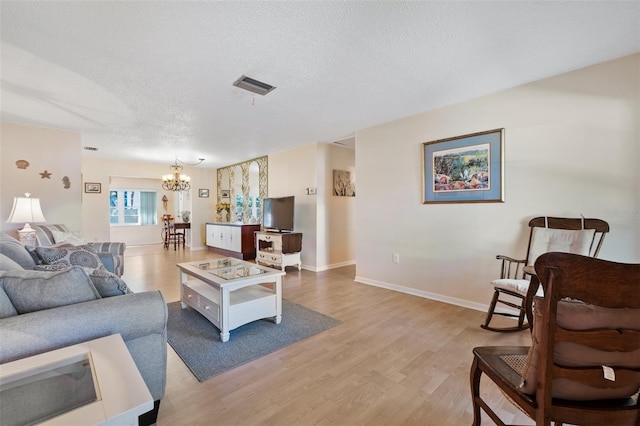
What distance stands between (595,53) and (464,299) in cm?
255

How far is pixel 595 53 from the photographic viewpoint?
6.98ft

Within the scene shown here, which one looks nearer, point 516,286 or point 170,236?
point 516,286

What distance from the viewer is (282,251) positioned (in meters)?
4.75

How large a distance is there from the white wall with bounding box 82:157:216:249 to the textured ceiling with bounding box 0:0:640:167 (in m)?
3.23

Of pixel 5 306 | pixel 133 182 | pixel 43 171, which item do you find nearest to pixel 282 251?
pixel 5 306

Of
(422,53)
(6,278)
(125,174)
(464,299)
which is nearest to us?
(6,278)

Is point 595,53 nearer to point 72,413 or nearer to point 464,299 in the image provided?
point 464,299

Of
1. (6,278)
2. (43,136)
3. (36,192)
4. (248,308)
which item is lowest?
(248,308)

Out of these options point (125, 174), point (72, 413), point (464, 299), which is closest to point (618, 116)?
point (464, 299)

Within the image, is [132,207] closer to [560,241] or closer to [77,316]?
[77,316]

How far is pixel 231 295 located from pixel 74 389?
1803 mm

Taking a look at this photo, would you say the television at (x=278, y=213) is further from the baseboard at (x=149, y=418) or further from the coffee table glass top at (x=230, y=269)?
the baseboard at (x=149, y=418)

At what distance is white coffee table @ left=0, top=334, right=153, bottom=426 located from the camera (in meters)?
0.73

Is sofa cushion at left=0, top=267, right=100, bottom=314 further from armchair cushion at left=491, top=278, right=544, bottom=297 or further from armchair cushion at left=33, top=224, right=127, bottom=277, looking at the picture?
armchair cushion at left=491, top=278, right=544, bottom=297
